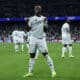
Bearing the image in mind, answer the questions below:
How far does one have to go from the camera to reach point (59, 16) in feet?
211

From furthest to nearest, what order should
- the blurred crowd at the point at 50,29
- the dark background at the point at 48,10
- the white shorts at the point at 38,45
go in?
the dark background at the point at 48,10, the blurred crowd at the point at 50,29, the white shorts at the point at 38,45

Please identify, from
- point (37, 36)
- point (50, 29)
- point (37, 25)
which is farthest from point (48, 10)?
point (37, 36)

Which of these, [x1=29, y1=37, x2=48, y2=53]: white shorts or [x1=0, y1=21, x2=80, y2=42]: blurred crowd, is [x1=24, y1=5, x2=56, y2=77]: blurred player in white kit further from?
[x1=0, y1=21, x2=80, y2=42]: blurred crowd

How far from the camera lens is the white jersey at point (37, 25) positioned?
1306 cm

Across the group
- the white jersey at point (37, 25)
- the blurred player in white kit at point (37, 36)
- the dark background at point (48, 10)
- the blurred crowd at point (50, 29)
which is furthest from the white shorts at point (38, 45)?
the dark background at point (48, 10)

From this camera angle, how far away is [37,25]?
1312 centimetres

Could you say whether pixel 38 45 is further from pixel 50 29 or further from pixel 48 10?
pixel 50 29

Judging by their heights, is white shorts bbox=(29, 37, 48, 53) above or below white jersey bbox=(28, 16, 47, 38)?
below

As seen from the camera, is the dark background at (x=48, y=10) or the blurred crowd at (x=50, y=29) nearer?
the blurred crowd at (x=50, y=29)

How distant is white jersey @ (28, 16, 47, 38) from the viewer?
42.9 feet

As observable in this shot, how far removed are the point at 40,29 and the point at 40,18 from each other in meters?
0.37

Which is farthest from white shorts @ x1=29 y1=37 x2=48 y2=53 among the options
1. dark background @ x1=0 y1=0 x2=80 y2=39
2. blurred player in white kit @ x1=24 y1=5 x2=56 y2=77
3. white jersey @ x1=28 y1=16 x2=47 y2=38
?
dark background @ x1=0 y1=0 x2=80 y2=39

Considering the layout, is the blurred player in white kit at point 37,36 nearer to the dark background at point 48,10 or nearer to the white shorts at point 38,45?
the white shorts at point 38,45

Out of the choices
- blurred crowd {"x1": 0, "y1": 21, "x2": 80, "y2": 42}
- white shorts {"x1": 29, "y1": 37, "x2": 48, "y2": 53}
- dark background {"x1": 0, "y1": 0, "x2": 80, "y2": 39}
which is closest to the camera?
white shorts {"x1": 29, "y1": 37, "x2": 48, "y2": 53}
